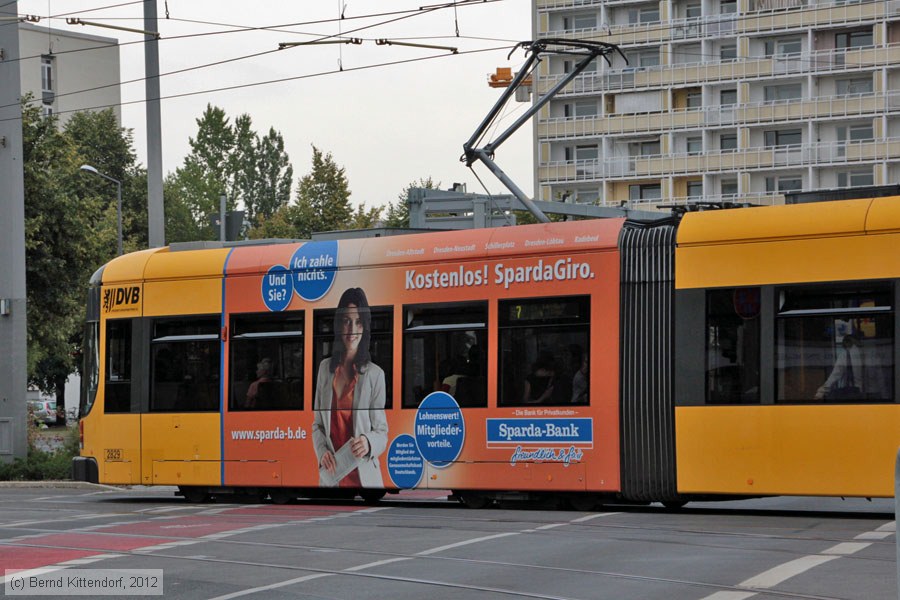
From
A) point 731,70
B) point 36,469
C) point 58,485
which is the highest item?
point 731,70

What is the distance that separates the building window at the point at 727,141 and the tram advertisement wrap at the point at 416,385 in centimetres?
5917

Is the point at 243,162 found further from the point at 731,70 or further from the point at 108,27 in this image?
the point at 108,27

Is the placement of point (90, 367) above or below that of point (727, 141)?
below

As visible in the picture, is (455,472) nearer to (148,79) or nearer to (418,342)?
(418,342)

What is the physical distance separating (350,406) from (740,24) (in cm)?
6028

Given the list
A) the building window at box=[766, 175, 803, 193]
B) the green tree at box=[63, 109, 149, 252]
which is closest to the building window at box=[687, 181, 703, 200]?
the building window at box=[766, 175, 803, 193]

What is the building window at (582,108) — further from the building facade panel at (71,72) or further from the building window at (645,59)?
the building facade panel at (71,72)

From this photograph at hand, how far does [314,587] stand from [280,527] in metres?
4.96

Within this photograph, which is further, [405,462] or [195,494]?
[195,494]

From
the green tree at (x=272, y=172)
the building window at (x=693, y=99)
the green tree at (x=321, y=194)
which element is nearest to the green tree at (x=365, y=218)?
the green tree at (x=321, y=194)

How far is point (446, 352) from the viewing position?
17.5 meters

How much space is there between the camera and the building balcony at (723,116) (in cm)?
7156

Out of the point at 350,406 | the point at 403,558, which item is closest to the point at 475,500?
the point at 350,406

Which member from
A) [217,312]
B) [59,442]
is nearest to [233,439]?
[217,312]
